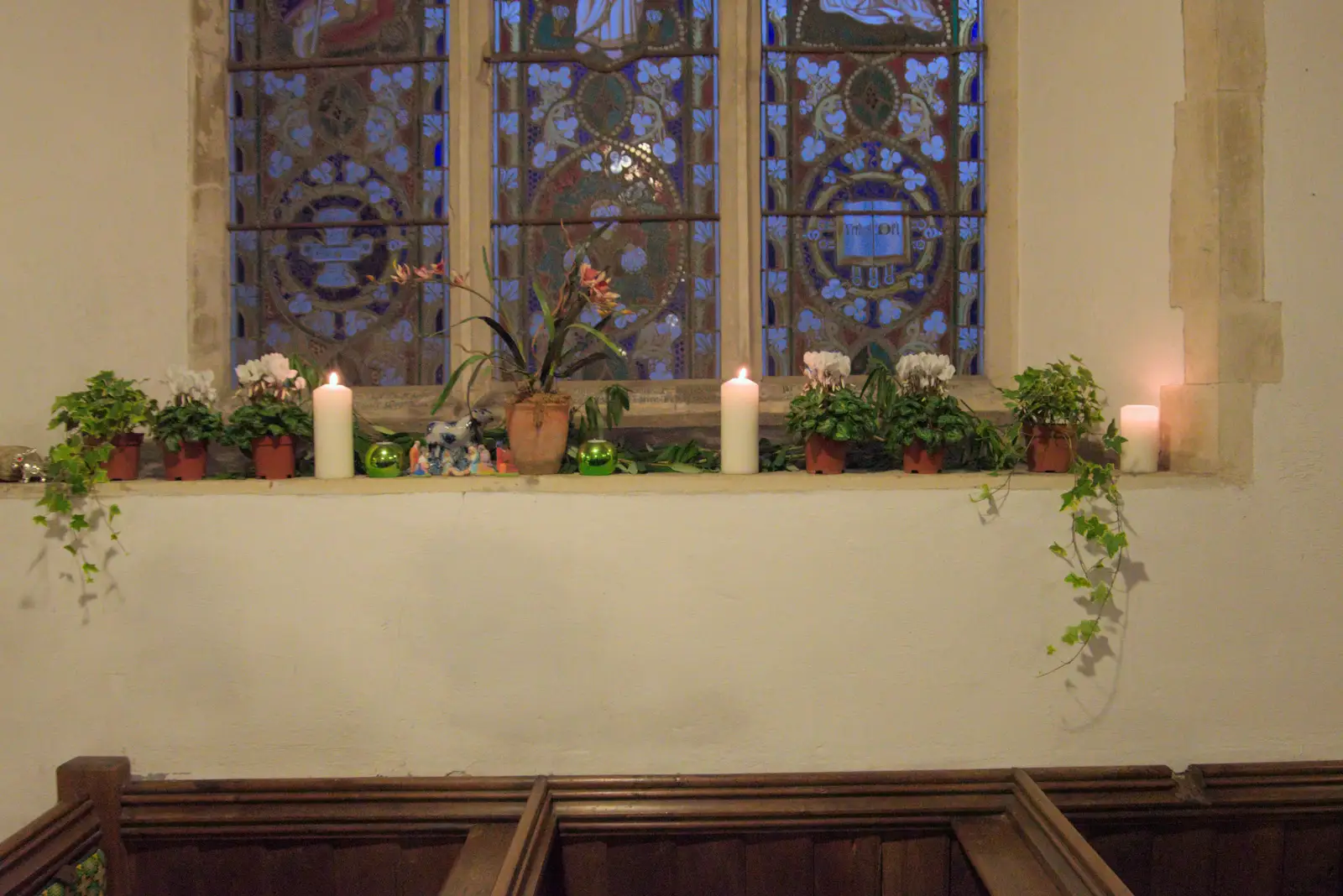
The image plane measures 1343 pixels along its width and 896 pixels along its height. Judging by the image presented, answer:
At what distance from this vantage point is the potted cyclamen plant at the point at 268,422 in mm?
2045

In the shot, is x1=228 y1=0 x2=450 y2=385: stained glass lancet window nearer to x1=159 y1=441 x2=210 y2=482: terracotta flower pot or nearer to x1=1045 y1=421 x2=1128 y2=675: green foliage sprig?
x1=159 y1=441 x2=210 y2=482: terracotta flower pot

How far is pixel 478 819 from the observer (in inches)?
75.4

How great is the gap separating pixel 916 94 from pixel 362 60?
1458mm

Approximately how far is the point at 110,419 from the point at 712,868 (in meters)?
1.51

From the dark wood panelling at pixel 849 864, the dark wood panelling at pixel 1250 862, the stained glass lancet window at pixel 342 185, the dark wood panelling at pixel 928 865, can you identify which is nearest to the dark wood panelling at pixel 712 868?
the dark wood panelling at pixel 849 864

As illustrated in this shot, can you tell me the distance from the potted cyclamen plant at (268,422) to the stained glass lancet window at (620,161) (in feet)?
2.17

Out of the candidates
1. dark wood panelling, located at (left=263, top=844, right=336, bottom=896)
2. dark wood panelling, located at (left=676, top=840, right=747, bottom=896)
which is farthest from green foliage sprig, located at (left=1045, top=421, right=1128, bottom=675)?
dark wood panelling, located at (left=263, top=844, right=336, bottom=896)

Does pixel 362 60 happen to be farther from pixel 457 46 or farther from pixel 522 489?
pixel 522 489

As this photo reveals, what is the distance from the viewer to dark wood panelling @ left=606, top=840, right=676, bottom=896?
195cm

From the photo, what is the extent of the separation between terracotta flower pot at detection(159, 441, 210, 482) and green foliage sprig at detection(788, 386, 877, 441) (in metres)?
1.22

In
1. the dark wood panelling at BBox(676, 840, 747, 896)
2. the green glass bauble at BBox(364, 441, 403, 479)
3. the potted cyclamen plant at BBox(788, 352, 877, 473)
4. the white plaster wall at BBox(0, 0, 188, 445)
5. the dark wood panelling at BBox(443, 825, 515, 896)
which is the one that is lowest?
the dark wood panelling at BBox(676, 840, 747, 896)

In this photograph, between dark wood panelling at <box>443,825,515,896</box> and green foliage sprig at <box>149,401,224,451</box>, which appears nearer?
dark wood panelling at <box>443,825,515,896</box>

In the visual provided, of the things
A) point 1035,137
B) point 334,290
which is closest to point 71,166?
point 334,290

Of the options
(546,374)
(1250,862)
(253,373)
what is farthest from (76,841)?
(1250,862)
